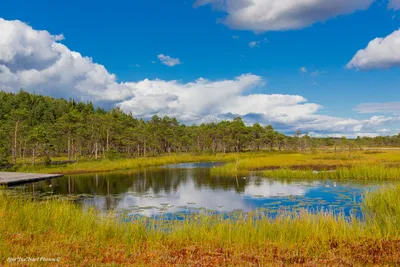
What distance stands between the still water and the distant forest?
2497cm

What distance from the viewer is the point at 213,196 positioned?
22.2m

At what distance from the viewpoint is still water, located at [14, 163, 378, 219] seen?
56.1 feet

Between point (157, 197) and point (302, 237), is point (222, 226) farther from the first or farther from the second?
point (157, 197)

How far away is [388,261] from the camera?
6723mm

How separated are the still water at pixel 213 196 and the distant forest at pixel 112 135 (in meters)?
25.0

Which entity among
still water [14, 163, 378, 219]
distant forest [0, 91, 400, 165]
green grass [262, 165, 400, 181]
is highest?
distant forest [0, 91, 400, 165]

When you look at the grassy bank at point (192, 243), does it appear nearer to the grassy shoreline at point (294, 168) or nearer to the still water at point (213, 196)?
the still water at point (213, 196)

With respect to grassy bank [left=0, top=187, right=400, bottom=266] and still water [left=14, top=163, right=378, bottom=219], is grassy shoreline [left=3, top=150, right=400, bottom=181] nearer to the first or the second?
still water [left=14, top=163, right=378, bottom=219]

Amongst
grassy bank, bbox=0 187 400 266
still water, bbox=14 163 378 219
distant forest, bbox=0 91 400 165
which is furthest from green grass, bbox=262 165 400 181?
distant forest, bbox=0 91 400 165

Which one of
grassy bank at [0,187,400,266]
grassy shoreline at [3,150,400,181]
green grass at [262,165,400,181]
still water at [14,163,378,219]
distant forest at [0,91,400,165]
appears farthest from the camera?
distant forest at [0,91,400,165]

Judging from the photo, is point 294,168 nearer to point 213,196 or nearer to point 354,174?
point 354,174

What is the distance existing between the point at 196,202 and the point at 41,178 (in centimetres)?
1977

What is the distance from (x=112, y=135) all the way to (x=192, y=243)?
219 ft

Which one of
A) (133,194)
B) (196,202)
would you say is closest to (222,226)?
(196,202)
